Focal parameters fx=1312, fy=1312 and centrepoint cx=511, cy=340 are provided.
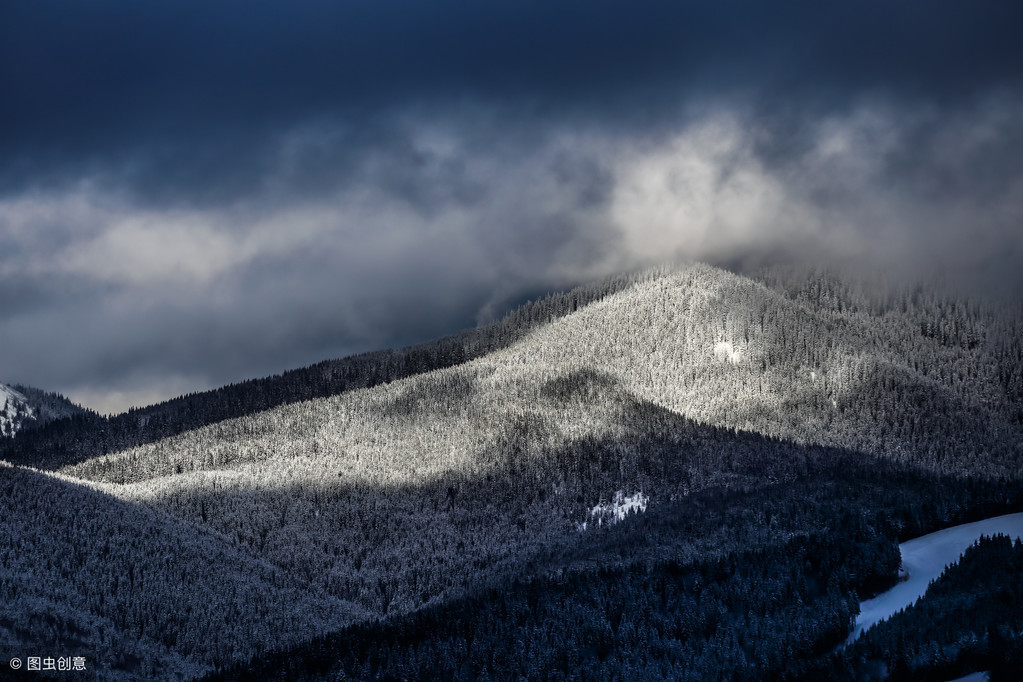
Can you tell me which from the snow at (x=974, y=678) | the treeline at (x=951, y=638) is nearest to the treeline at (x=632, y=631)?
the treeline at (x=951, y=638)

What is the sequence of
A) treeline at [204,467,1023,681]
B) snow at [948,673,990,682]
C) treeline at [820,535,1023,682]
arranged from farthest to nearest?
treeline at [204,467,1023,681]
treeline at [820,535,1023,682]
snow at [948,673,990,682]

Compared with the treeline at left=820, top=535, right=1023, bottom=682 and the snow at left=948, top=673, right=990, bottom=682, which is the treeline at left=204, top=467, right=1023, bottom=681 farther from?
the snow at left=948, top=673, right=990, bottom=682

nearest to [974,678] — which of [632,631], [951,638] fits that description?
[951,638]

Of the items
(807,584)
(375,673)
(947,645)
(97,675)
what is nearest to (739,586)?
(807,584)

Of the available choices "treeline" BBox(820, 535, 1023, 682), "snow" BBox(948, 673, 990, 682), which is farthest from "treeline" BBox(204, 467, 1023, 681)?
"snow" BBox(948, 673, 990, 682)

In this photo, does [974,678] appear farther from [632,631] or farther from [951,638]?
[632,631]

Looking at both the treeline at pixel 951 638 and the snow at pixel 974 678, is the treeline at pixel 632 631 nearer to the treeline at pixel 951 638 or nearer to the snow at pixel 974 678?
the treeline at pixel 951 638

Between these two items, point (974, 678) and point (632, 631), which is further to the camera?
point (632, 631)

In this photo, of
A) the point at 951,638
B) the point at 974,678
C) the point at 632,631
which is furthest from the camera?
the point at 632,631

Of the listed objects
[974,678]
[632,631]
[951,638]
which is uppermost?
[632,631]

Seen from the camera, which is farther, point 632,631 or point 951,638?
point 632,631

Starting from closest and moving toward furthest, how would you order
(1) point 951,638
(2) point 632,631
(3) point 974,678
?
(3) point 974,678 → (1) point 951,638 → (2) point 632,631

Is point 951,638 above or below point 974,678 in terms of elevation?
above

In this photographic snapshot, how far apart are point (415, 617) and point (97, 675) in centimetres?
4620
